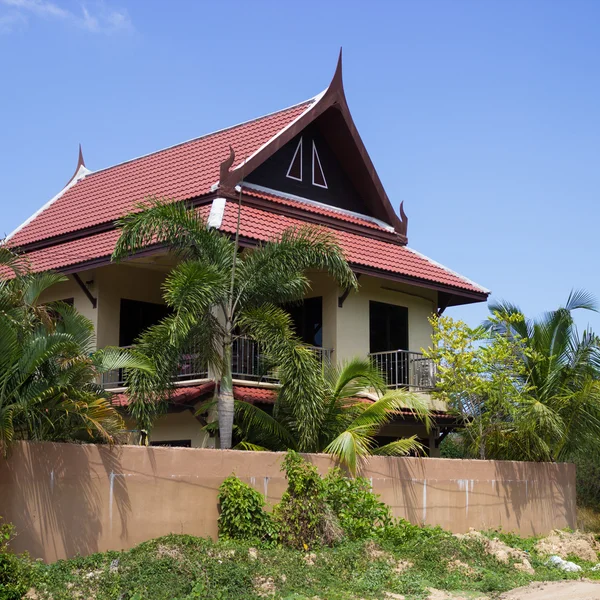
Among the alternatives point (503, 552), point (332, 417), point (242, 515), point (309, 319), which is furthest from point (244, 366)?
point (503, 552)

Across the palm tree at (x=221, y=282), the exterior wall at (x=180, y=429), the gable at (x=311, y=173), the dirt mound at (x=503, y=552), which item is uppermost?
the gable at (x=311, y=173)

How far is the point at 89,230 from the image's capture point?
69.4ft

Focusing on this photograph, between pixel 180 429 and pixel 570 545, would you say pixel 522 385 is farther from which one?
pixel 180 429

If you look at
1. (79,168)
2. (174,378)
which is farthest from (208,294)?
(79,168)

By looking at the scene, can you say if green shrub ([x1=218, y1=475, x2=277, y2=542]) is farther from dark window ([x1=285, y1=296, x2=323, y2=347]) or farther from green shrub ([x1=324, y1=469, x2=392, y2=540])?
dark window ([x1=285, y1=296, x2=323, y2=347])

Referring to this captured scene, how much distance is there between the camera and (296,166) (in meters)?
21.5

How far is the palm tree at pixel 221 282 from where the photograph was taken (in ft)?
46.2

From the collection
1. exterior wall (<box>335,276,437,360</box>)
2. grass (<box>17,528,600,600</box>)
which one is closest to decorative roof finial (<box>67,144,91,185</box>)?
exterior wall (<box>335,276,437,360</box>)

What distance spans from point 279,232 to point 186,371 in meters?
3.34

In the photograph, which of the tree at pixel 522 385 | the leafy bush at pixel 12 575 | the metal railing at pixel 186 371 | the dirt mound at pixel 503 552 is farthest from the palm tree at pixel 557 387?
the leafy bush at pixel 12 575

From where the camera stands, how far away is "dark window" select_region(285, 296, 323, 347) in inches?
808

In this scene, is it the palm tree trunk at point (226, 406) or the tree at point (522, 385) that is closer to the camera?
the palm tree trunk at point (226, 406)

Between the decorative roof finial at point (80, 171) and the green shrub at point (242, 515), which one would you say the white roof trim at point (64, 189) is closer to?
the decorative roof finial at point (80, 171)

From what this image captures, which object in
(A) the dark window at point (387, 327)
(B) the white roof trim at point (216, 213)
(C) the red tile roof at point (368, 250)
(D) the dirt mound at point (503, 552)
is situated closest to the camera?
(D) the dirt mound at point (503, 552)
